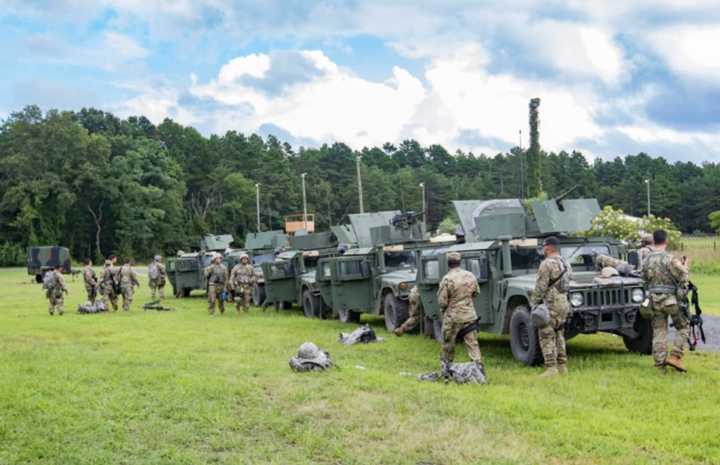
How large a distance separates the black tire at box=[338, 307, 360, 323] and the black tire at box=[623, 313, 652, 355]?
6476 mm

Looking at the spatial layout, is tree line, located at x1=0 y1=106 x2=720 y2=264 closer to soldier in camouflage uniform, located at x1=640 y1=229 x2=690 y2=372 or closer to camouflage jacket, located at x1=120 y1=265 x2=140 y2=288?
camouflage jacket, located at x1=120 y1=265 x2=140 y2=288

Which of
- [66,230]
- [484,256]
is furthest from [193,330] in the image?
[66,230]

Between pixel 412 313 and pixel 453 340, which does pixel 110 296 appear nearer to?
pixel 412 313

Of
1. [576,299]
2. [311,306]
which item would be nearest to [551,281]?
[576,299]

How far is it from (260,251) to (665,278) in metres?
16.8

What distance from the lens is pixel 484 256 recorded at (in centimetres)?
1118

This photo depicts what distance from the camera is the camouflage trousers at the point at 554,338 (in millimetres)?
9195

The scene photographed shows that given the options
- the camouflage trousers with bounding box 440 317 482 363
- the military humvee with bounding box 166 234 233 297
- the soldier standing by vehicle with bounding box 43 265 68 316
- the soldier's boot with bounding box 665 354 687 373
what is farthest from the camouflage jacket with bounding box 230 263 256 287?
the soldier's boot with bounding box 665 354 687 373

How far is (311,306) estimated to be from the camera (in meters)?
17.9

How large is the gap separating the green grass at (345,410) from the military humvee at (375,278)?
241cm

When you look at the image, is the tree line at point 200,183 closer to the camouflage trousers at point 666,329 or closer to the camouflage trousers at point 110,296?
the camouflage trousers at point 110,296

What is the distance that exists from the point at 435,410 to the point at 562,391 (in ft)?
5.22

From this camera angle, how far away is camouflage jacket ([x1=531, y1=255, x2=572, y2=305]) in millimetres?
9211

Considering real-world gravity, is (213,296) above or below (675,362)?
above
